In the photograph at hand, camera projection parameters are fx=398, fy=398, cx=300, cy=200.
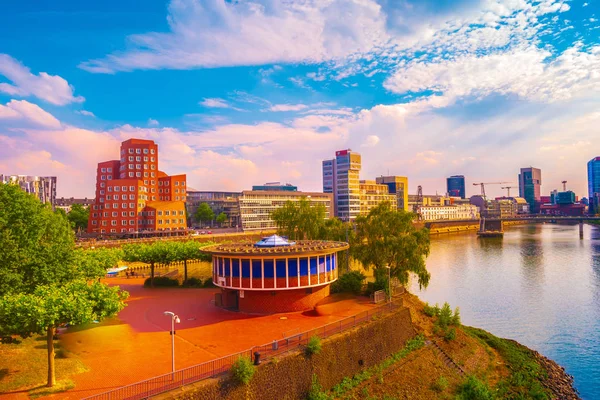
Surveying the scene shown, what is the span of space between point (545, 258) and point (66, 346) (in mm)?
90954

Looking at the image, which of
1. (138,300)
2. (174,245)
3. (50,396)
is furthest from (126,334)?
(174,245)

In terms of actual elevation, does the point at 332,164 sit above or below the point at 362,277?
above

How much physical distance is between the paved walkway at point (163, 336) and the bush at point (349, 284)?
2548mm

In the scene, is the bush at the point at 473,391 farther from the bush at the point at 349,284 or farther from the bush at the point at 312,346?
the bush at the point at 349,284

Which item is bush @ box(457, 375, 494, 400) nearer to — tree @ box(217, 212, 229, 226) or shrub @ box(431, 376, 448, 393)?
shrub @ box(431, 376, 448, 393)

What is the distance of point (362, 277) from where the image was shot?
39219 millimetres

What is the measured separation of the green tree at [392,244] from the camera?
39.4m

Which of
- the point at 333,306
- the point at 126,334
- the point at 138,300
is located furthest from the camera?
the point at 138,300

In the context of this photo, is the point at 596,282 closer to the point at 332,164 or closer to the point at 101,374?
the point at 101,374

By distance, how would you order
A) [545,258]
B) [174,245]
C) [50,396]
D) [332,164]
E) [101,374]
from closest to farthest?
[50,396] → [101,374] → [174,245] → [545,258] → [332,164]

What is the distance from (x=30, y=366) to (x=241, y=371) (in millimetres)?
11710

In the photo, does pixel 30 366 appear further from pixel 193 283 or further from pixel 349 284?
pixel 349 284

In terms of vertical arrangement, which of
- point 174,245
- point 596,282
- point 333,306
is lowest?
point 596,282

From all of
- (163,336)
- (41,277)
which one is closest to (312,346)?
(163,336)
